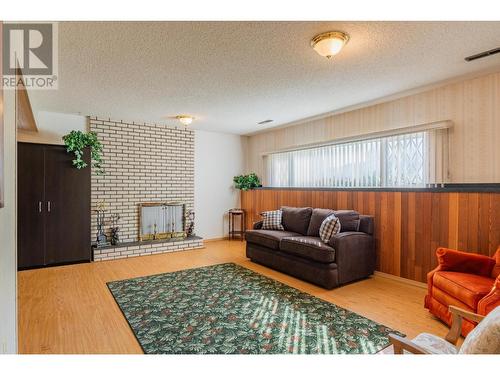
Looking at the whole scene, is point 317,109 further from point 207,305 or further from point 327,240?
point 207,305

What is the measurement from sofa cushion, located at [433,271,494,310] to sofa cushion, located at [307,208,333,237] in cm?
170

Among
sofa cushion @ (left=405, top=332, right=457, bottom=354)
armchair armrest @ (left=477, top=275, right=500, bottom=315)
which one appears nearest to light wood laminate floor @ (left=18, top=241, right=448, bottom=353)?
armchair armrest @ (left=477, top=275, right=500, bottom=315)

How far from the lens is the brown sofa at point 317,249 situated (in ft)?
11.1

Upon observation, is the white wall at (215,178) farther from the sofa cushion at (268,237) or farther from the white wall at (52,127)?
the white wall at (52,127)

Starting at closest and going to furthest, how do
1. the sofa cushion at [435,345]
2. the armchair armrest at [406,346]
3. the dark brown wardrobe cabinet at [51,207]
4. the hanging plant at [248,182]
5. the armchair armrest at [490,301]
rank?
the armchair armrest at [406,346], the sofa cushion at [435,345], the armchair armrest at [490,301], the dark brown wardrobe cabinet at [51,207], the hanging plant at [248,182]

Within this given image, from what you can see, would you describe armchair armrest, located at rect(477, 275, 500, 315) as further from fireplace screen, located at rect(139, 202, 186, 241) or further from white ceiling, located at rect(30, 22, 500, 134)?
fireplace screen, located at rect(139, 202, 186, 241)

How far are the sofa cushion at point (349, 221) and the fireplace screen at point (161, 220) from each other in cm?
332

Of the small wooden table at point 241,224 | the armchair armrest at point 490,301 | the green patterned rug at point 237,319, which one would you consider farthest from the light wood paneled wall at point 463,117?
the small wooden table at point 241,224

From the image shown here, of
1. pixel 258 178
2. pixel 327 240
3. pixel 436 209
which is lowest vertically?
pixel 327 240

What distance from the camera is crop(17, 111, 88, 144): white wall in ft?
14.9
